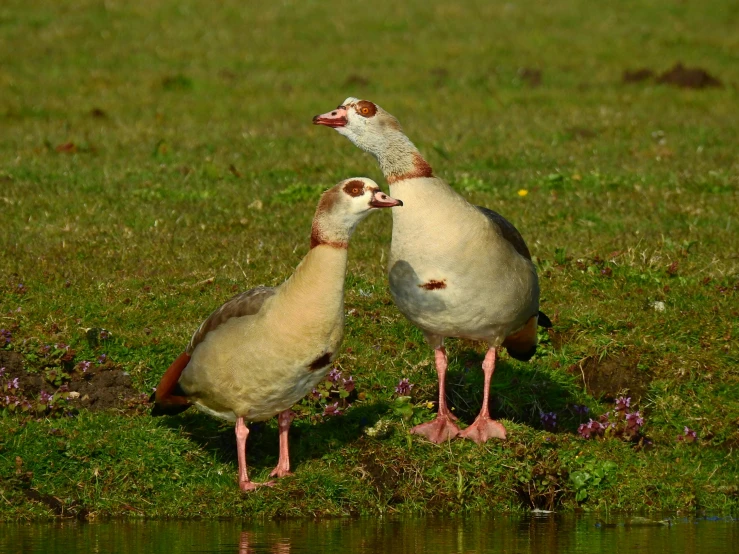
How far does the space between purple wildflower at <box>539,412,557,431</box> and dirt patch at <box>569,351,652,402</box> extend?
469mm

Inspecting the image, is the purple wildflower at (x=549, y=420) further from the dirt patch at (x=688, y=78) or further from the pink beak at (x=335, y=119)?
the dirt patch at (x=688, y=78)

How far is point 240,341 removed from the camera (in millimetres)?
7426

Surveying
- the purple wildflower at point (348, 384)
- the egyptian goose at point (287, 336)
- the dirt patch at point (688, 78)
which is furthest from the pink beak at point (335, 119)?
the dirt patch at point (688, 78)

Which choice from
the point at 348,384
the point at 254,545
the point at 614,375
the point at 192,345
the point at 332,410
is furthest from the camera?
the point at 614,375

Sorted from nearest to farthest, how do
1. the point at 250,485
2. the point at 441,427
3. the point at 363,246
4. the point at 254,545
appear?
1. the point at 254,545
2. the point at 250,485
3. the point at 441,427
4. the point at 363,246

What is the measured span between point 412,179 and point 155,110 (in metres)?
11.5

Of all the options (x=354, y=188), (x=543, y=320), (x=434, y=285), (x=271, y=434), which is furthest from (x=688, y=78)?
(x=354, y=188)

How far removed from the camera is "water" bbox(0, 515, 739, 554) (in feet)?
21.5

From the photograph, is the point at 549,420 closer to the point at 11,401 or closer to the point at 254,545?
the point at 254,545

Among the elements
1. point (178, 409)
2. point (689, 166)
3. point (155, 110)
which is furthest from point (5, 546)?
point (155, 110)

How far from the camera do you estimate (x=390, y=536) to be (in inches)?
275

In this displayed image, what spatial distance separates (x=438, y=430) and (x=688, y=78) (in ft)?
45.8

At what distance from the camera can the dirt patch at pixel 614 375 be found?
917 centimetres

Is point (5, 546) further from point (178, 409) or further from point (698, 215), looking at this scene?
point (698, 215)
